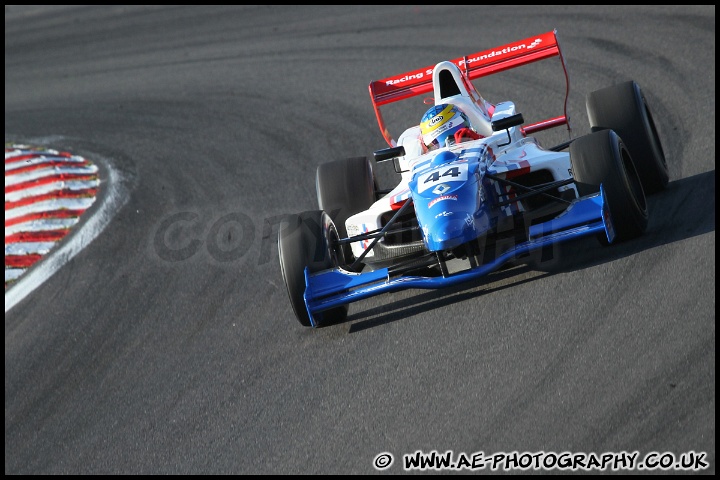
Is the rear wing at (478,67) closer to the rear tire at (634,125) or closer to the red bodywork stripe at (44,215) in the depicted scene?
the rear tire at (634,125)

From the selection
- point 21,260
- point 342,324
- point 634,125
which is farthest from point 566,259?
point 21,260

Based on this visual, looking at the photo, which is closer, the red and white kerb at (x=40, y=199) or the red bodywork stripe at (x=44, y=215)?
the red and white kerb at (x=40, y=199)

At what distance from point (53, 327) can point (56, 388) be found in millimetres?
1136

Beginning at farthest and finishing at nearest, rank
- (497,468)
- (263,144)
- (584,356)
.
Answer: (263,144)
(584,356)
(497,468)

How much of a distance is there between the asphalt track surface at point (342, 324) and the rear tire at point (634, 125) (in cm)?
21

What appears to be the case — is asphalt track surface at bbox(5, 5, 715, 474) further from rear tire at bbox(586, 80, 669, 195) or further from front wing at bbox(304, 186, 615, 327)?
front wing at bbox(304, 186, 615, 327)

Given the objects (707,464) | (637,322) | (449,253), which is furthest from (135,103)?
(707,464)

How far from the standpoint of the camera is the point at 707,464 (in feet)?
15.0

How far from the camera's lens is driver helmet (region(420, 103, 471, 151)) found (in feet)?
25.7

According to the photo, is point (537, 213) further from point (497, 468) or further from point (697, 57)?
point (697, 57)

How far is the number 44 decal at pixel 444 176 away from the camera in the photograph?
6821 millimetres

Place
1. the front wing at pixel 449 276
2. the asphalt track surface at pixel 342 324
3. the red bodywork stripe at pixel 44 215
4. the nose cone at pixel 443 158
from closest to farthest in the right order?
the asphalt track surface at pixel 342 324, the front wing at pixel 449 276, the nose cone at pixel 443 158, the red bodywork stripe at pixel 44 215

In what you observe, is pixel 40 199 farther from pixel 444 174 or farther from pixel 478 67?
pixel 444 174

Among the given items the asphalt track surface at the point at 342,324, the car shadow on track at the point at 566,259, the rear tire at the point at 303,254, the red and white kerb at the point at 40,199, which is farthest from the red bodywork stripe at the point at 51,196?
the car shadow on track at the point at 566,259
